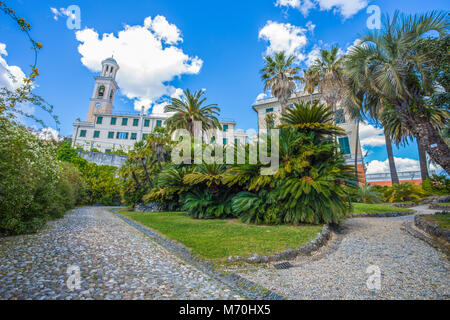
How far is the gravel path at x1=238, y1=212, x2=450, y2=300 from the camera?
2826 mm

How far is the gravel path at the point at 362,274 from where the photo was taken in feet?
9.27

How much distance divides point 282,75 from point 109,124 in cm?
3550

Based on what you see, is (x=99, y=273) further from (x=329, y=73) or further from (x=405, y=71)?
(x=329, y=73)

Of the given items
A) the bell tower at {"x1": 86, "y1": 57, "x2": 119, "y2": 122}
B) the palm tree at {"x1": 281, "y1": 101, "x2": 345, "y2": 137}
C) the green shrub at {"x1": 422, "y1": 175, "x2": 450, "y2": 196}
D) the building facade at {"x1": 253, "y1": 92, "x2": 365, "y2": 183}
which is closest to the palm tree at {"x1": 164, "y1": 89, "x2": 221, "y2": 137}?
the building facade at {"x1": 253, "y1": 92, "x2": 365, "y2": 183}

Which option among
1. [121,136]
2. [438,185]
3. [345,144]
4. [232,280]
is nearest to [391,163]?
[438,185]

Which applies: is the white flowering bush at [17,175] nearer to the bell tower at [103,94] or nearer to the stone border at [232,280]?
the stone border at [232,280]

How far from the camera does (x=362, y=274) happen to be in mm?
3441

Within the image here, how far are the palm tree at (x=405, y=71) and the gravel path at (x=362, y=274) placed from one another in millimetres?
3783

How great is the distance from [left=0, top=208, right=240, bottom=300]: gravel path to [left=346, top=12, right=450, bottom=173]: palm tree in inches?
321

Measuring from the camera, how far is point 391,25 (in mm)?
7793

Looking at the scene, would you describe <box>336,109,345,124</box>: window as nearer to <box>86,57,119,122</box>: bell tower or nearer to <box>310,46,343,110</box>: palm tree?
<box>310,46,343,110</box>: palm tree

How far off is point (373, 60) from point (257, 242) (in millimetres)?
8129

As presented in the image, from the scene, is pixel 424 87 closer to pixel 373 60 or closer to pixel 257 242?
pixel 373 60
